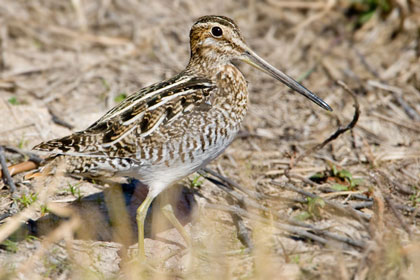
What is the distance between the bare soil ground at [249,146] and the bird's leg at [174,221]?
0.28 feet

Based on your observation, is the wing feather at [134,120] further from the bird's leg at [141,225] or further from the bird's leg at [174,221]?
the bird's leg at [174,221]

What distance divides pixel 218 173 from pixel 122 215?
855 millimetres

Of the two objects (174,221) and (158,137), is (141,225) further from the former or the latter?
(158,137)

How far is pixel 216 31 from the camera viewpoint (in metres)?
4.02

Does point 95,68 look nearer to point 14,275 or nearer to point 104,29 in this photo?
point 104,29

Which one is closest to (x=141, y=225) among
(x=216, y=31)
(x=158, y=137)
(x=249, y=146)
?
(x=158, y=137)

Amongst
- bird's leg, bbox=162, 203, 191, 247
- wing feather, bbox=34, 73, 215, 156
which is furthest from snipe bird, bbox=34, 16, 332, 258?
bird's leg, bbox=162, 203, 191, 247

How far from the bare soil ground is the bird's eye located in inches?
45.4

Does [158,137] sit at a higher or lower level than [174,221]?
higher

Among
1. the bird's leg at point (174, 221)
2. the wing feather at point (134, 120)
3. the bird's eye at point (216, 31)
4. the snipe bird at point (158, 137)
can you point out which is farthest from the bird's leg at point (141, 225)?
the bird's eye at point (216, 31)

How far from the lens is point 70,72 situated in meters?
6.16

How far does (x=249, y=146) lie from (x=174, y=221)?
4.41ft

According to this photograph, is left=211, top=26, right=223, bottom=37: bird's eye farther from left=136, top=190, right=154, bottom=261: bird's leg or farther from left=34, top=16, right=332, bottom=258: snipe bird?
left=136, top=190, right=154, bottom=261: bird's leg

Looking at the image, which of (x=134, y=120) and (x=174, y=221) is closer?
(x=134, y=120)
